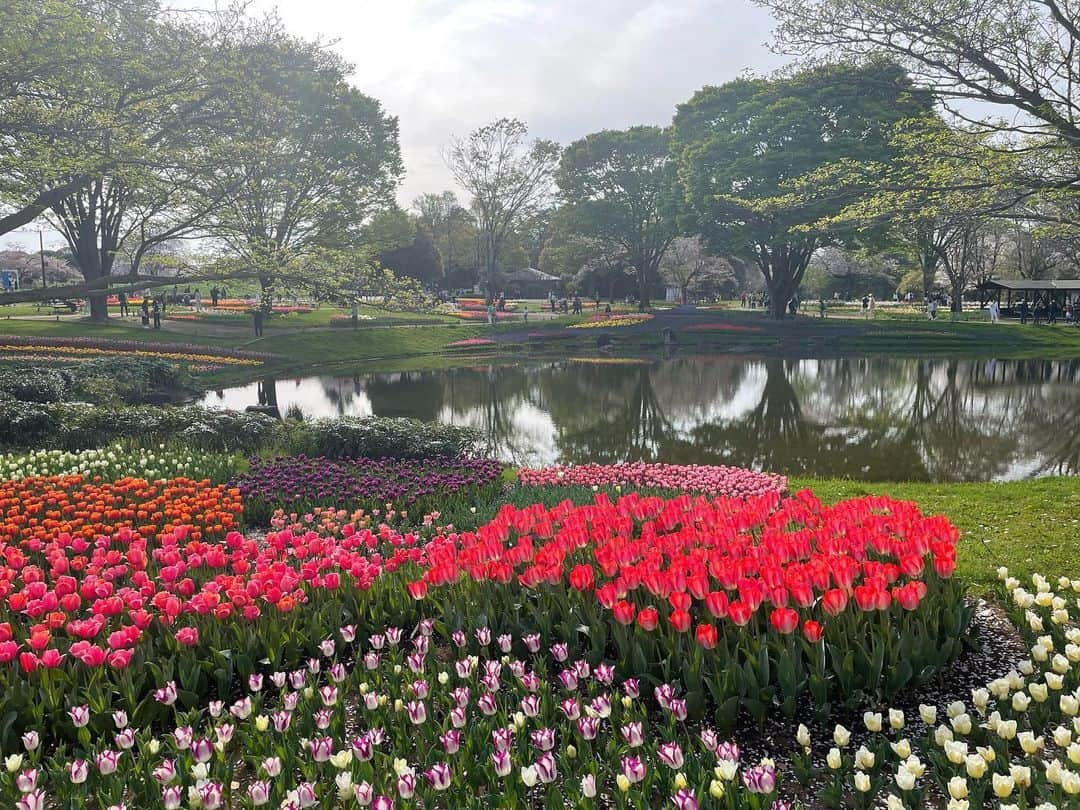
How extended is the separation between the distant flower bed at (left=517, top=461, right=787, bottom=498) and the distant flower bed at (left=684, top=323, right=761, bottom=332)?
112 ft

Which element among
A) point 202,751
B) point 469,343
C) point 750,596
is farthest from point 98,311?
point 750,596

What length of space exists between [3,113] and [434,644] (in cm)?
1653

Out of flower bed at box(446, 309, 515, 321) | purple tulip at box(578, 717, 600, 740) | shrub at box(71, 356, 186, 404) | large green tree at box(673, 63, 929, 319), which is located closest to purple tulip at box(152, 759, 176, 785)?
purple tulip at box(578, 717, 600, 740)

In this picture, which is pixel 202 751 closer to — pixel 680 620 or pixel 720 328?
pixel 680 620

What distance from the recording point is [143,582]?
4.75 metres

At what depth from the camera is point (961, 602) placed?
14.0 ft

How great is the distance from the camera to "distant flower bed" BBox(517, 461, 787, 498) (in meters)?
9.45

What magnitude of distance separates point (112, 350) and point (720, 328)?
102 feet

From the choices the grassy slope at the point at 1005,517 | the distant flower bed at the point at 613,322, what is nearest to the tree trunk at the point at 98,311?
the distant flower bed at the point at 613,322

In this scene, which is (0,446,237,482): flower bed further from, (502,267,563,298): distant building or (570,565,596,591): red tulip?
(502,267,563,298): distant building

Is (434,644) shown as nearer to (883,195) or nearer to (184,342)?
(883,195)

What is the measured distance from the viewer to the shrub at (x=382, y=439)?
476 inches

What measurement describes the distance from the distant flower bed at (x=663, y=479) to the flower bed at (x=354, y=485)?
829 mm

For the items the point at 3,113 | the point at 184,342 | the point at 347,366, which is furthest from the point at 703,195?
the point at 3,113
